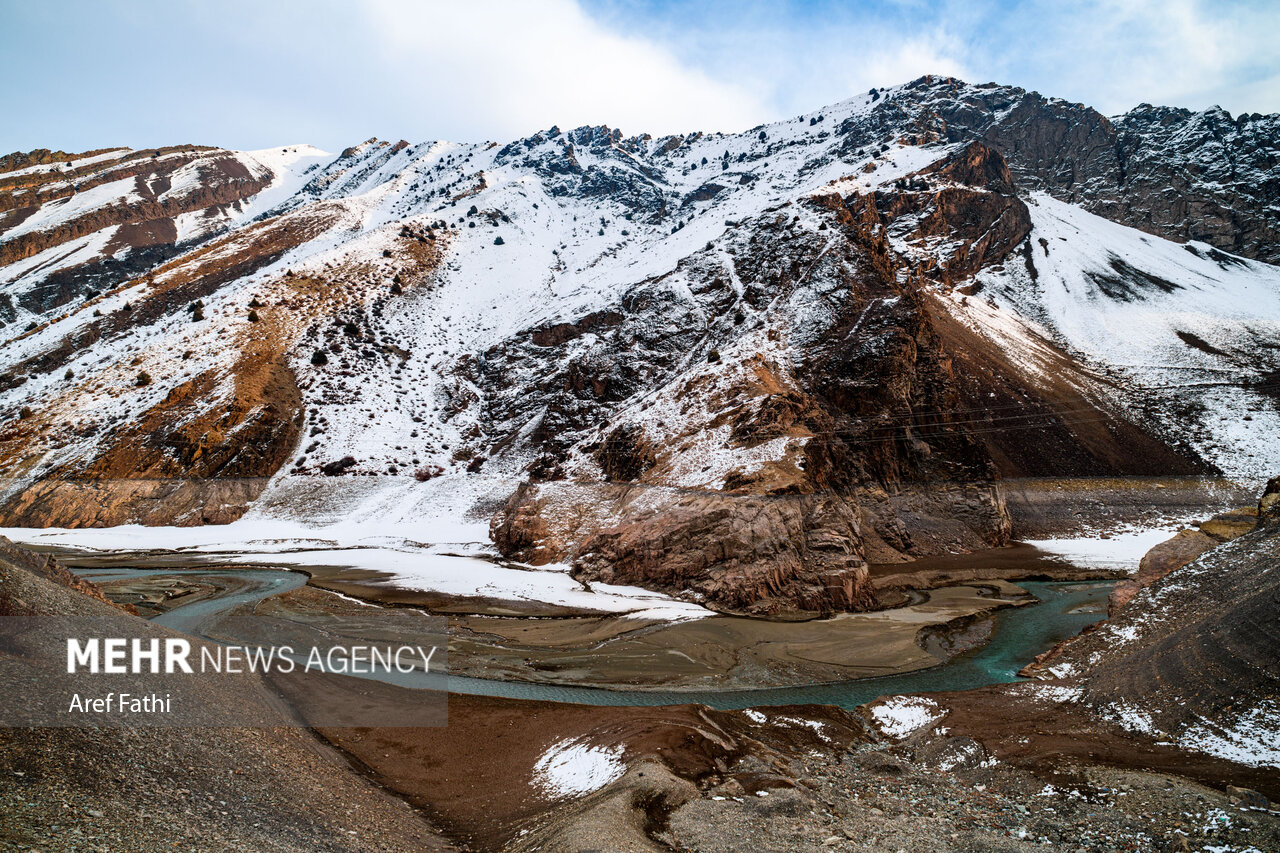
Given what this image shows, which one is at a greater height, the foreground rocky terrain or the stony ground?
the foreground rocky terrain

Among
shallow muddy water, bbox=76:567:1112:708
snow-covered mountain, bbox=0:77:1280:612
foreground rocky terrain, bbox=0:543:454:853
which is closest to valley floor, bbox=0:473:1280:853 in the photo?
foreground rocky terrain, bbox=0:543:454:853

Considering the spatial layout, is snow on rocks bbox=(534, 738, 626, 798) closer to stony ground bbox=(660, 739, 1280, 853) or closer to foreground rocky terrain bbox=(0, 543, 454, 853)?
stony ground bbox=(660, 739, 1280, 853)

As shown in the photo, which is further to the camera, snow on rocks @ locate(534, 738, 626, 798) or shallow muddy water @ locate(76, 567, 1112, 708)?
shallow muddy water @ locate(76, 567, 1112, 708)

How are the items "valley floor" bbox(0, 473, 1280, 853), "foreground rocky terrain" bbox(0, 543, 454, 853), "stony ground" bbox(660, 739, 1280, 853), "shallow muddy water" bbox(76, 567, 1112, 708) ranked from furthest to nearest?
"shallow muddy water" bbox(76, 567, 1112, 708) → "stony ground" bbox(660, 739, 1280, 853) → "valley floor" bbox(0, 473, 1280, 853) → "foreground rocky terrain" bbox(0, 543, 454, 853)

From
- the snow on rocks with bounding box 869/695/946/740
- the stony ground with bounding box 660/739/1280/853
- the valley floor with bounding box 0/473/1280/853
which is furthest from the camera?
the snow on rocks with bounding box 869/695/946/740

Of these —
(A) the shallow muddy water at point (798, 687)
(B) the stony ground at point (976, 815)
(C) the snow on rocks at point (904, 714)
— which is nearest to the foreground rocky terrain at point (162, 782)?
(B) the stony ground at point (976, 815)

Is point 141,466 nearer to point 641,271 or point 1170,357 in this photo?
point 641,271

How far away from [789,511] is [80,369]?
237 ft

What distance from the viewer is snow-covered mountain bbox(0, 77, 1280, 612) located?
123 ft

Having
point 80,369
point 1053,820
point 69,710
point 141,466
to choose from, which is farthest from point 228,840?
point 80,369

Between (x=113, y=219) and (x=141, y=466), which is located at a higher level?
(x=113, y=219)

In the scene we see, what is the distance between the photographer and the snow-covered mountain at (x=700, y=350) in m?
37.5

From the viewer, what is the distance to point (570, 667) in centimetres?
2008

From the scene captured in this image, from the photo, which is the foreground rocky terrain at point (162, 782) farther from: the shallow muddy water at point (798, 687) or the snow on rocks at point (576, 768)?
the shallow muddy water at point (798, 687)
